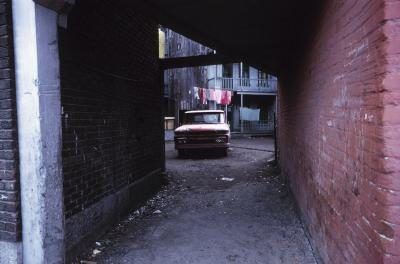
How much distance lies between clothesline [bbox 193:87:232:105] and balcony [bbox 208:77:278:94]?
1.27 meters

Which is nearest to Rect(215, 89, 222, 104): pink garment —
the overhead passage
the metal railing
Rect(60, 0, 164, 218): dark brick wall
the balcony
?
the balcony

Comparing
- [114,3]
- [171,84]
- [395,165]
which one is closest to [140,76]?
[114,3]

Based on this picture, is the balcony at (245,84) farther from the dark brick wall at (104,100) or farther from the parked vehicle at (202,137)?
the dark brick wall at (104,100)

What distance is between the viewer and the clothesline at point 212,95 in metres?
22.9

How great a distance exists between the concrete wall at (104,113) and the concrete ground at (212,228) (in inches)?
16.9

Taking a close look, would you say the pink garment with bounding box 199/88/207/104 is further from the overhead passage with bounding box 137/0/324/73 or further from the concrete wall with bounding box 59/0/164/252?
the concrete wall with bounding box 59/0/164/252

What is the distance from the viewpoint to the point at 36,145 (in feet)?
12.0

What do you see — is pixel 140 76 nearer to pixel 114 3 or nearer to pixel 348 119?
pixel 114 3

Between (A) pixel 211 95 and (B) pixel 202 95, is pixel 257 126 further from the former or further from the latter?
(B) pixel 202 95

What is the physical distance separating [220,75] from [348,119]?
80.1ft

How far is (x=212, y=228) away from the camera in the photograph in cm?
559

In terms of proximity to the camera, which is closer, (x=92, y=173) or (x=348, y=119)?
(x=348, y=119)

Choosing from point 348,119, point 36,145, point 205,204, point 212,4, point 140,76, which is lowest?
point 205,204

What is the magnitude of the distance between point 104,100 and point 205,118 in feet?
32.9
